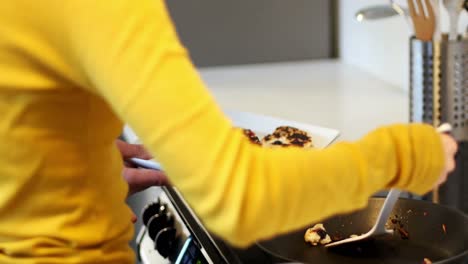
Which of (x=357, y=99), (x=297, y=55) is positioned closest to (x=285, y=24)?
(x=297, y=55)

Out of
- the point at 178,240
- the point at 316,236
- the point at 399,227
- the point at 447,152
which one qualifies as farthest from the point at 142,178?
the point at 447,152

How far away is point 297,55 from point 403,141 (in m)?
1.55

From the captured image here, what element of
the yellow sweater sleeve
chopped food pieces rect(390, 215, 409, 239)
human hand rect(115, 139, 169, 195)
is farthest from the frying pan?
the yellow sweater sleeve

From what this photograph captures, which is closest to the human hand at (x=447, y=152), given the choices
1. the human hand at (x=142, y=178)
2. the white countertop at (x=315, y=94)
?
the human hand at (x=142, y=178)

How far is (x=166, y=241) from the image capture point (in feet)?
3.37

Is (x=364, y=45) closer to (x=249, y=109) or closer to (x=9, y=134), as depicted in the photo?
(x=249, y=109)

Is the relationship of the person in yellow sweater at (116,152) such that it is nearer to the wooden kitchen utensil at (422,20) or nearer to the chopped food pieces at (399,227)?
the chopped food pieces at (399,227)

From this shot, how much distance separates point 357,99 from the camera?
1.62 m

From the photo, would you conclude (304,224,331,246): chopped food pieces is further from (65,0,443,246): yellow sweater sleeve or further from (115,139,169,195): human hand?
(65,0,443,246): yellow sweater sleeve

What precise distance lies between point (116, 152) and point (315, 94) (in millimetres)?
1059

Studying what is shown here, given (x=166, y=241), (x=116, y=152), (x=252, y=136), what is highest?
(x=116, y=152)

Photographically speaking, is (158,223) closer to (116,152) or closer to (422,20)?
(116,152)

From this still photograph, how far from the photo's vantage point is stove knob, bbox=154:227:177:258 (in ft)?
3.35

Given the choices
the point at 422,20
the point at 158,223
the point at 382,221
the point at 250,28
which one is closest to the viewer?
the point at 382,221
